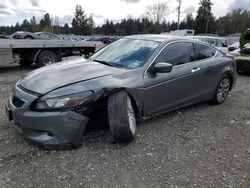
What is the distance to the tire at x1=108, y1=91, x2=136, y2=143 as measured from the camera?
3.22 metres

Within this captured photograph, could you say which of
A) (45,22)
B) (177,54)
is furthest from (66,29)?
(177,54)

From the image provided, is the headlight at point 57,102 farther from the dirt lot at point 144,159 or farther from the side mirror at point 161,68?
the side mirror at point 161,68

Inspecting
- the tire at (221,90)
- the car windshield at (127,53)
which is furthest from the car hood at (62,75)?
the tire at (221,90)

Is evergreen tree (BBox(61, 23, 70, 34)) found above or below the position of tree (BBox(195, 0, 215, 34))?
below

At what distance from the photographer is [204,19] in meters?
80.4

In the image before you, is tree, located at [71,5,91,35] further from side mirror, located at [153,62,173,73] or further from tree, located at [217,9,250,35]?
side mirror, located at [153,62,173,73]

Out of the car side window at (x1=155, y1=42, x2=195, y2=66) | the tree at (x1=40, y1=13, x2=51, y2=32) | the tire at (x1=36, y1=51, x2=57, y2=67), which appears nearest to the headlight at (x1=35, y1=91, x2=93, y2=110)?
the car side window at (x1=155, y1=42, x2=195, y2=66)

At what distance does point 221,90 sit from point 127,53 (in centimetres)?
256

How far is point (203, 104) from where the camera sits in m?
5.63

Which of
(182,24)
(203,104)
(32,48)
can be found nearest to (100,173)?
(203,104)

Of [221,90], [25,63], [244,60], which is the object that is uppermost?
[244,60]

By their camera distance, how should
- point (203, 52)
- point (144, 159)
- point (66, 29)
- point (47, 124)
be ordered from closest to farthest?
point (47, 124)
point (144, 159)
point (203, 52)
point (66, 29)

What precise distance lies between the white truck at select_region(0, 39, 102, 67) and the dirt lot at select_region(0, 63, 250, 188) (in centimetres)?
558

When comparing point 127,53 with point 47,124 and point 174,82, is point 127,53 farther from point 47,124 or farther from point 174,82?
point 47,124
